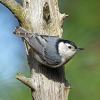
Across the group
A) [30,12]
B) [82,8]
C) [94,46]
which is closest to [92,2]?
[82,8]

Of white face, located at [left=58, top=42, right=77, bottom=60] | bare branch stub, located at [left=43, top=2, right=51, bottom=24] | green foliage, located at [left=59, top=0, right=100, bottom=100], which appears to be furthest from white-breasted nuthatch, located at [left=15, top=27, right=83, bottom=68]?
green foliage, located at [left=59, top=0, right=100, bottom=100]

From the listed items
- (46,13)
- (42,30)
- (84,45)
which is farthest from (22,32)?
(84,45)

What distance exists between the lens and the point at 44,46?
4.38 m

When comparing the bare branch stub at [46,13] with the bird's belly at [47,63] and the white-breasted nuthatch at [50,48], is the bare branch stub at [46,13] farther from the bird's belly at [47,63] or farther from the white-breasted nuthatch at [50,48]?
the bird's belly at [47,63]

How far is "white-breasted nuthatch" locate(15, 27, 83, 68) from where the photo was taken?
431 cm

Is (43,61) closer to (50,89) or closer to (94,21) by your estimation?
(50,89)

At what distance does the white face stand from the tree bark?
85mm

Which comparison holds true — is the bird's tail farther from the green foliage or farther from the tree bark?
the green foliage

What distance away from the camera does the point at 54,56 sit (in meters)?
4.37

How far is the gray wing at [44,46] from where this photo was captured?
4.32m

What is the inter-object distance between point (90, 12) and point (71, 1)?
39cm

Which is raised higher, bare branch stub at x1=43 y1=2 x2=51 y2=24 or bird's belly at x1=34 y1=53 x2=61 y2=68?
bare branch stub at x1=43 y1=2 x2=51 y2=24

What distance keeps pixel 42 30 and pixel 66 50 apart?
9.2 inches

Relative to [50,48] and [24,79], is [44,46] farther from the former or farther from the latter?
[24,79]
